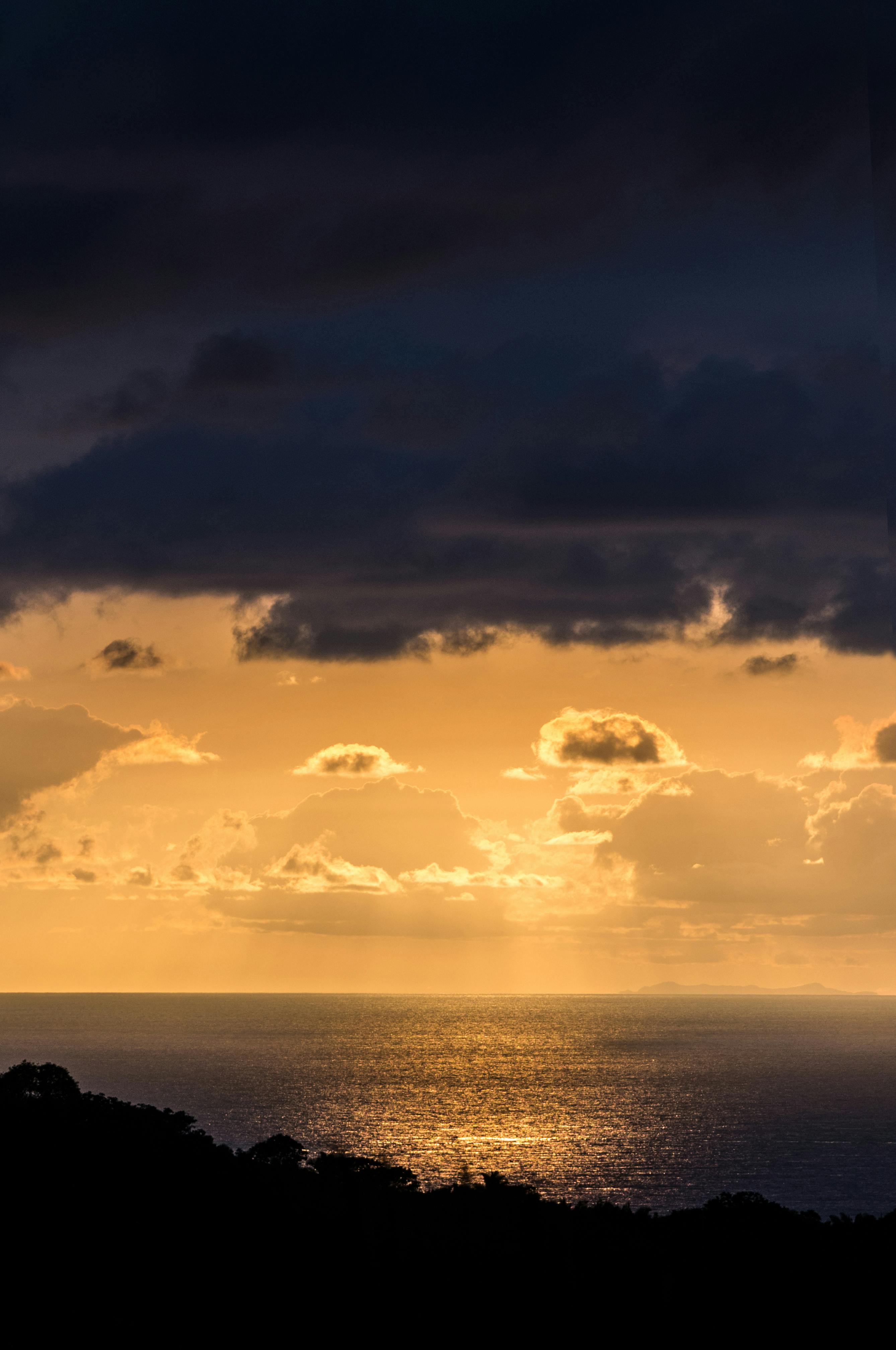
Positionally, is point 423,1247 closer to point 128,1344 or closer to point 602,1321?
point 602,1321

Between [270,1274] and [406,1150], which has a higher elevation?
[270,1274]

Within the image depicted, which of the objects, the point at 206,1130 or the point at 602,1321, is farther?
the point at 206,1130

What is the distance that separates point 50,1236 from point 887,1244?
91.8 feet

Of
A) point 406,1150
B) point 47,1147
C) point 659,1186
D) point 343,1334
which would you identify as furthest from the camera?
point 406,1150

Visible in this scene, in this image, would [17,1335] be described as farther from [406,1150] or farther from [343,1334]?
[406,1150]

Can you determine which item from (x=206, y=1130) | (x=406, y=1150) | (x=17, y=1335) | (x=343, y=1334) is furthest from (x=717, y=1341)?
(x=206, y=1130)

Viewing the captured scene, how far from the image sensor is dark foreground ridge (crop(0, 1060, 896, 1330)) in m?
39.2

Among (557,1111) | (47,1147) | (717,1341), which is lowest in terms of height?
(557,1111)

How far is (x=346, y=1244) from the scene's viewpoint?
4453 cm

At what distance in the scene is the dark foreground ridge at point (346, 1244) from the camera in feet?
128

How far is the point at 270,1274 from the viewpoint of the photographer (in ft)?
134

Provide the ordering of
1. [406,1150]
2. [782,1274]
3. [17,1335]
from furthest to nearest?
[406,1150] → [782,1274] → [17,1335]

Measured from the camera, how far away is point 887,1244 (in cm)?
4619

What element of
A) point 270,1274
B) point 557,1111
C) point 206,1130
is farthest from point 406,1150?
point 270,1274
